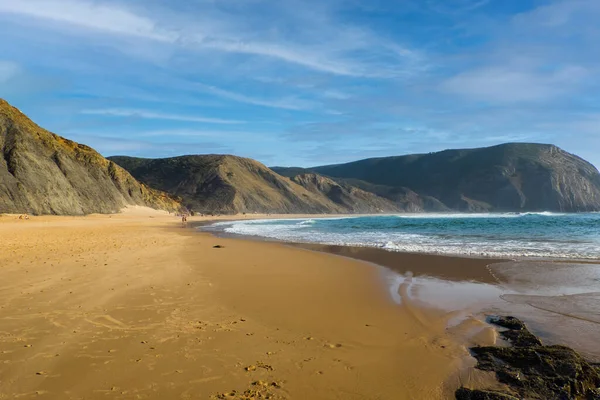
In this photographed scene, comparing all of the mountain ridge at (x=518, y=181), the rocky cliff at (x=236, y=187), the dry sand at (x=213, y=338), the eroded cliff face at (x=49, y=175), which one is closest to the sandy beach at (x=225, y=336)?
the dry sand at (x=213, y=338)

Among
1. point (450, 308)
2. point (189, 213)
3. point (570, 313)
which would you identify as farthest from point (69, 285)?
point (189, 213)

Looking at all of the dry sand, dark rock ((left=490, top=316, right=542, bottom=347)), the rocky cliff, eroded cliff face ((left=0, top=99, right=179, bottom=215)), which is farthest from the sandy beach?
the rocky cliff

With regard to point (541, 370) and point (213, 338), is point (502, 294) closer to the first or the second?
point (541, 370)

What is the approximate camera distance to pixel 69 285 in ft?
28.0

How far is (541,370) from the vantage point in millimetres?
4430

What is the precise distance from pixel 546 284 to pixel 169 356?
994cm

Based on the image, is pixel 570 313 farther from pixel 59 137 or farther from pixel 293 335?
pixel 59 137

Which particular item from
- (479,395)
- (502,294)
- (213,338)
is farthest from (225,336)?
(502,294)

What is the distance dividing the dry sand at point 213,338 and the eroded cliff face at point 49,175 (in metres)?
42.9

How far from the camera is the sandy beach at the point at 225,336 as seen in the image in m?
4.10

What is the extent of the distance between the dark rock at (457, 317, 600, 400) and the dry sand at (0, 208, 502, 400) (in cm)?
48

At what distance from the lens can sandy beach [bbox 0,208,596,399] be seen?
4.10m

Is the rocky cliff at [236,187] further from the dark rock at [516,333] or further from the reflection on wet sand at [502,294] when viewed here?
the dark rock at [516,333]

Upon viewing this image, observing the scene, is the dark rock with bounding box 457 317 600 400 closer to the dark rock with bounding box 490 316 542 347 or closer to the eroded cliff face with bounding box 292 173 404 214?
the dark rock with bounding box 490 316 542 347
